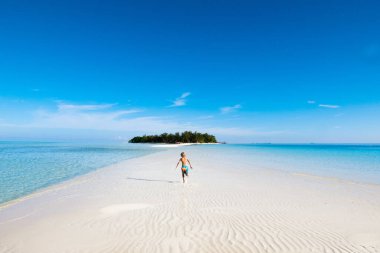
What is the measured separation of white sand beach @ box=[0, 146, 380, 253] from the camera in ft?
20.2

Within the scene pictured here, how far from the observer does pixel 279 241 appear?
6.38 meters

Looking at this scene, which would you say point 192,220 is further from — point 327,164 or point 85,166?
point 327,164

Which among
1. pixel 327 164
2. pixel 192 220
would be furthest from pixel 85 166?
pixel 327 164

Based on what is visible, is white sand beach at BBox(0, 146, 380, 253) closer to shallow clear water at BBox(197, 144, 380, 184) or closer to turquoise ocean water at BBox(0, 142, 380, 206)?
turquoise ocean water at BBox(0, 142, 380, 206)

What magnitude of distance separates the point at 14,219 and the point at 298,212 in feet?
32.6

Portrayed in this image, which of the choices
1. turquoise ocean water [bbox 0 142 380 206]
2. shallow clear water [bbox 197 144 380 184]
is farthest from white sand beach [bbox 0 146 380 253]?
shallow clear water [bbox 197 144 380 184]

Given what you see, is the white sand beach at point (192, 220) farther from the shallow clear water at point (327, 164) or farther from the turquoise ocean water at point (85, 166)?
the shallow clear water at point (327, 164)

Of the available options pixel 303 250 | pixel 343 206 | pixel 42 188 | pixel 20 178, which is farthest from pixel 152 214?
pixel 20 178

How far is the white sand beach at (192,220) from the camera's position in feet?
20.2

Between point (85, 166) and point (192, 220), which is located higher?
point (85, 166)

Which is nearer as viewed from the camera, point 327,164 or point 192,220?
point 192,220

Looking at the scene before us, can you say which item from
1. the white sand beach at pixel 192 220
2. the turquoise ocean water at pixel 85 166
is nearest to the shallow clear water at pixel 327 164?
the turquoise ocean water at pixel 85 166

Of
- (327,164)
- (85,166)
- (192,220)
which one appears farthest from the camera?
(327,164)

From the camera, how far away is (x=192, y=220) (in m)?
8.03
